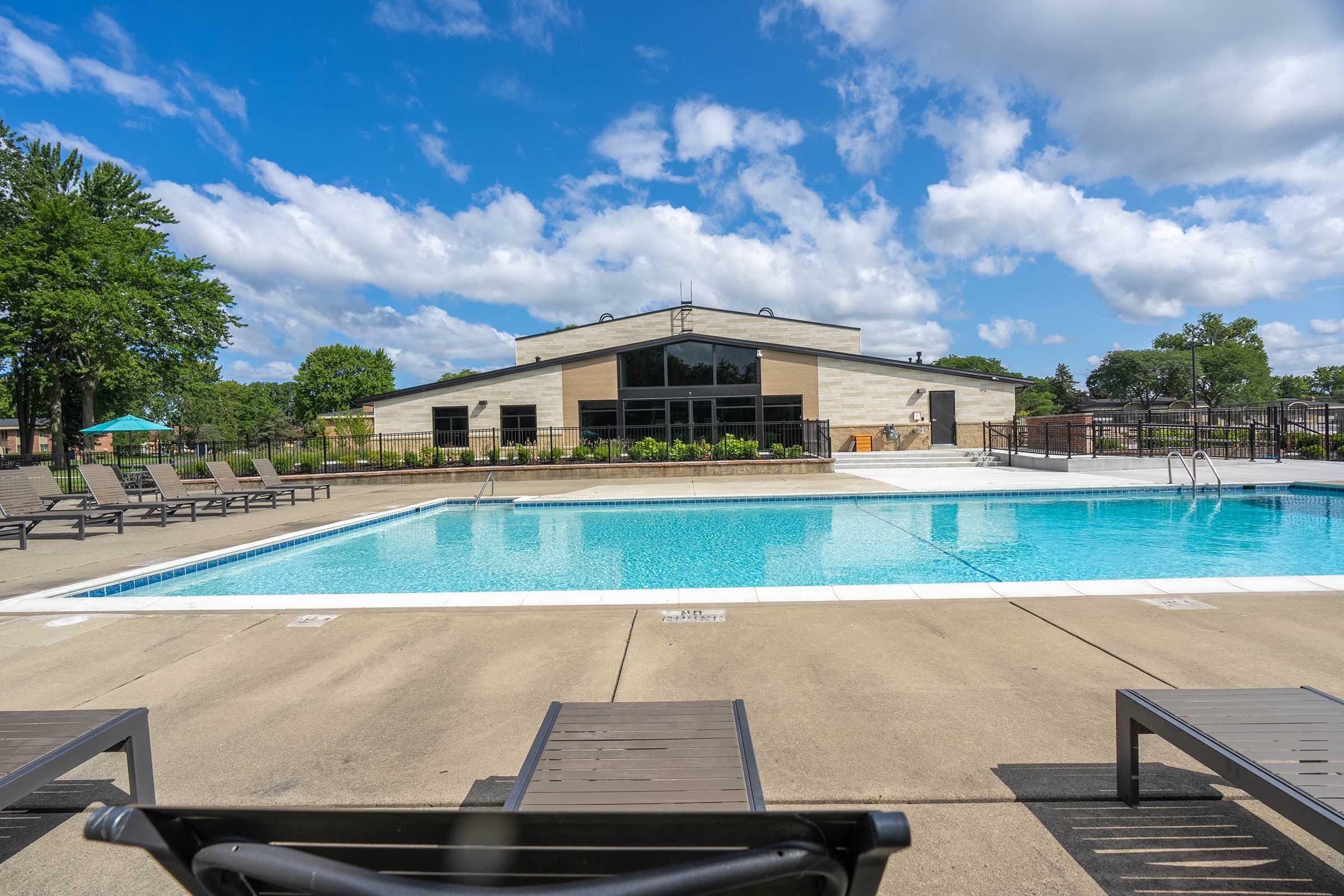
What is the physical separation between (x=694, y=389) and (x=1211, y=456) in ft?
61.8

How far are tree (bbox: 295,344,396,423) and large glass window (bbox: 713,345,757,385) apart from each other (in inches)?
1978

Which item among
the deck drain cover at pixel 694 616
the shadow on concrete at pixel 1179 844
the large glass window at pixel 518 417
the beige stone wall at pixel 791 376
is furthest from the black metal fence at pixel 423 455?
the shadow on concrete at pixel 1179 844

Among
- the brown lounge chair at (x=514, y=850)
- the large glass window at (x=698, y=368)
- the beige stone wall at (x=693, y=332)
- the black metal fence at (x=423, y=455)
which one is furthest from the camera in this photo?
the beige stone wall at (x=693, y=332)

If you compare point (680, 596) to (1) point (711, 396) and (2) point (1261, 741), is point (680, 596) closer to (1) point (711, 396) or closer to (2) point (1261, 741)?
(2) point (1261, 741)

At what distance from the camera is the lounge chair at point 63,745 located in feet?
6.72

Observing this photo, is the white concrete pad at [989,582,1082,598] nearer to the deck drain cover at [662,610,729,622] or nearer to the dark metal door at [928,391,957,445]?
the deck drain cover at [662,610,729,622]

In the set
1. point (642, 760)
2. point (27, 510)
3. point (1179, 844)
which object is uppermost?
point (27, 510)

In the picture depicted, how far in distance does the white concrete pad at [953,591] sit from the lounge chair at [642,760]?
3743mm

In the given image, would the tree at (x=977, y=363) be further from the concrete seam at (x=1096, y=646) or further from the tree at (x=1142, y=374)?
the concrete seam at (x=1096, y=646)

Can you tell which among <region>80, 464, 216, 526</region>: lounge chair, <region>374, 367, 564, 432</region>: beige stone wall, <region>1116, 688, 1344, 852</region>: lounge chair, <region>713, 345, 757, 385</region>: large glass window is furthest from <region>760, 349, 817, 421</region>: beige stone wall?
<region>1116, 688, 1344, 852</region>: lounge chair

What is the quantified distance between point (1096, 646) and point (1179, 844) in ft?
7.32

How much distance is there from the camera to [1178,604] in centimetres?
520

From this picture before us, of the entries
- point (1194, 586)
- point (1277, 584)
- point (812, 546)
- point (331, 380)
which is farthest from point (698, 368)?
point (331, 380)

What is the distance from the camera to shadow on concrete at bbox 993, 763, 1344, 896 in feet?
6.85
